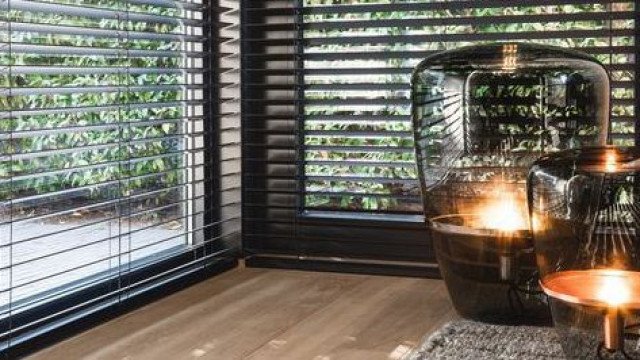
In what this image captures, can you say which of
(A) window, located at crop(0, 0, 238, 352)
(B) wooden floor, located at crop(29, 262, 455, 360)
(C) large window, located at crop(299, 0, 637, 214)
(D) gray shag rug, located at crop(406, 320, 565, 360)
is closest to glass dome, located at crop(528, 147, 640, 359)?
(D) gray shag rug, located at crop(406, 320, 565, 360)

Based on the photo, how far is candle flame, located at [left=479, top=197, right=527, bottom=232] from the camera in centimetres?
198

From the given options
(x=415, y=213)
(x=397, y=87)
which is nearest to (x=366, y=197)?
(x=415, y=213)

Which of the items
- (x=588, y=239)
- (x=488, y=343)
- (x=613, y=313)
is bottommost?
(x=488, y=343)

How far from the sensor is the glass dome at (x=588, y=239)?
161 cm

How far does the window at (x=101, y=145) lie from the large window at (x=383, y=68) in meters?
0.28

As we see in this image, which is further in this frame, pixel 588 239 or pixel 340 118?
pixel 340 118

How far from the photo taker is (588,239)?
1.68 meters

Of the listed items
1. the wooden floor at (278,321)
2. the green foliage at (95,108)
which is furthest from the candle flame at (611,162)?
the green foliage at (95,108)

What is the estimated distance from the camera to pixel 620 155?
1.68 meters

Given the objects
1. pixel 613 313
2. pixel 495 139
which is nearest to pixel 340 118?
pixel 495 139

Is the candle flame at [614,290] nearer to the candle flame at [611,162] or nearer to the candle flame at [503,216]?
the candle flame at [611,162]

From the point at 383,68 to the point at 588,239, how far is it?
3.48 feet

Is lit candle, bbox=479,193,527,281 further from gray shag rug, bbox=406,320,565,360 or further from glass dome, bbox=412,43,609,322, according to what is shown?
gray shag rug, bbox=406,320,565,360

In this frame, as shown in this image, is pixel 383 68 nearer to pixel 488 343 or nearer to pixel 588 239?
pixel 488 343
